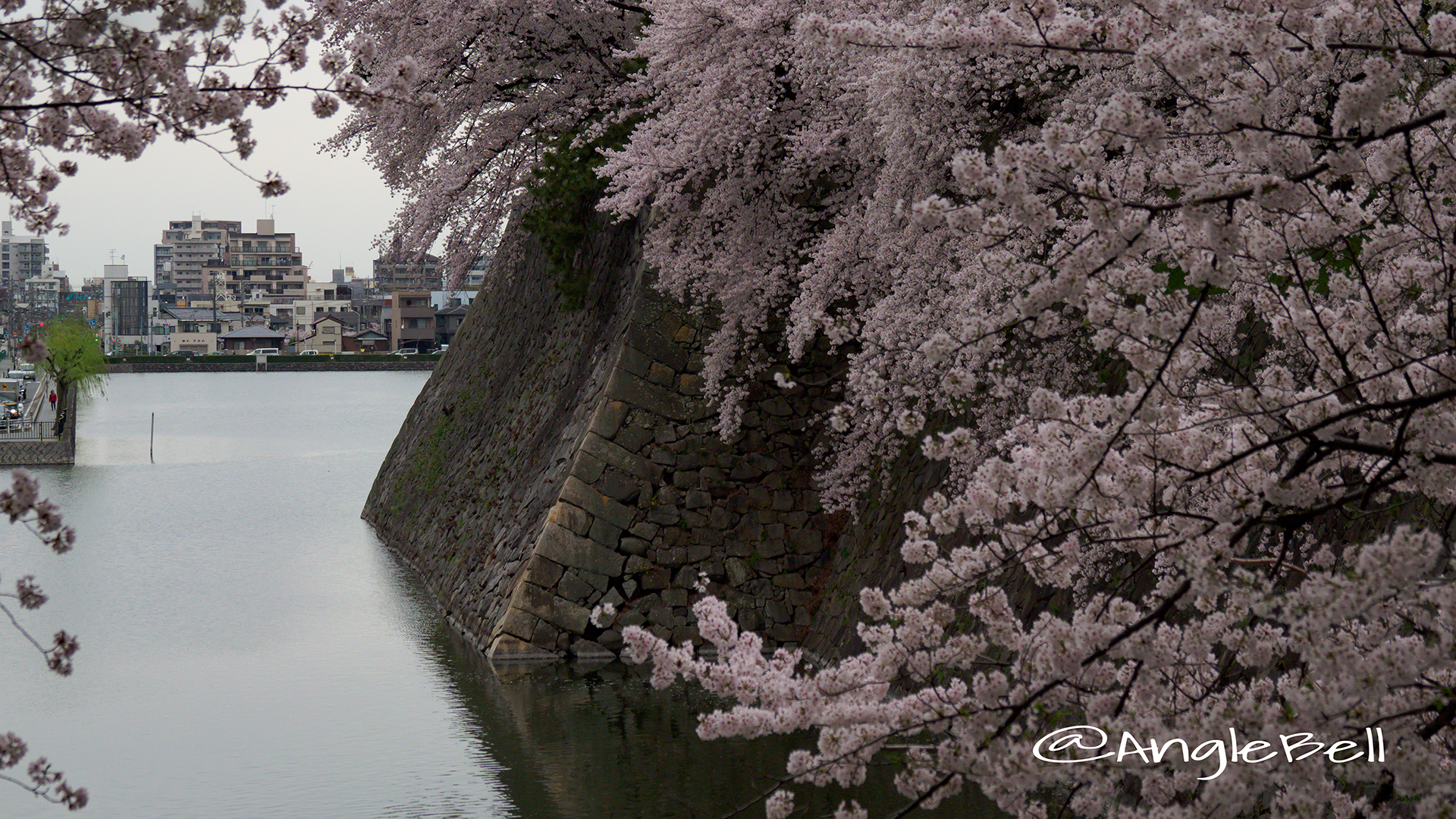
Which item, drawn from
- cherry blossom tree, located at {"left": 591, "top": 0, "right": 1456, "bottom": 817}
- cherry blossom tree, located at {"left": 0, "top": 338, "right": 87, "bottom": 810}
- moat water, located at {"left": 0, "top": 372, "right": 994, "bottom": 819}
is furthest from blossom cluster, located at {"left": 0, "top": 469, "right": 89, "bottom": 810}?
moat water, located at {"left": 0, "top": 372, "right": 994, "bottom": 819}

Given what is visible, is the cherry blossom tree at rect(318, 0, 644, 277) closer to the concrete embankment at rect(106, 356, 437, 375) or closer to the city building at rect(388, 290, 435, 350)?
the city building at rect(388, 290, 435, 350)

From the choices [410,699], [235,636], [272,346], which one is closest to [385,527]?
[235,636]

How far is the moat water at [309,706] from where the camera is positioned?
26.1ft

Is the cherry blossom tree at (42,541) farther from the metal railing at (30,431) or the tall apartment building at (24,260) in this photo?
the tall apartment building at (24,260)

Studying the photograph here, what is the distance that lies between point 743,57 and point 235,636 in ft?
26.0

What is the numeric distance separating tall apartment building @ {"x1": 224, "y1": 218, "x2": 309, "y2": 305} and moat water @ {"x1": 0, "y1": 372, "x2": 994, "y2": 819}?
111m

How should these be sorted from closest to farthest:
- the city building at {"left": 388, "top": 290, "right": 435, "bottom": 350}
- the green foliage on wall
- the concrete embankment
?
the green foliage on wall, the city building at {"left": 388, "top": 290, "right": 435, "bottom": 350}, the concrete embankment

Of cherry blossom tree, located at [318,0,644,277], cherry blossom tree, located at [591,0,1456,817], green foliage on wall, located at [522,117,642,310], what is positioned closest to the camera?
cherry blossom tree, located at [591,0,1456,817]

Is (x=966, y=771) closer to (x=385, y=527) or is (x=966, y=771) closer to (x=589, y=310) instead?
(x=589, y=310)

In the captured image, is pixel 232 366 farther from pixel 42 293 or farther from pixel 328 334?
pixel 42 293

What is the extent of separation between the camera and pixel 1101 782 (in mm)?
3314
